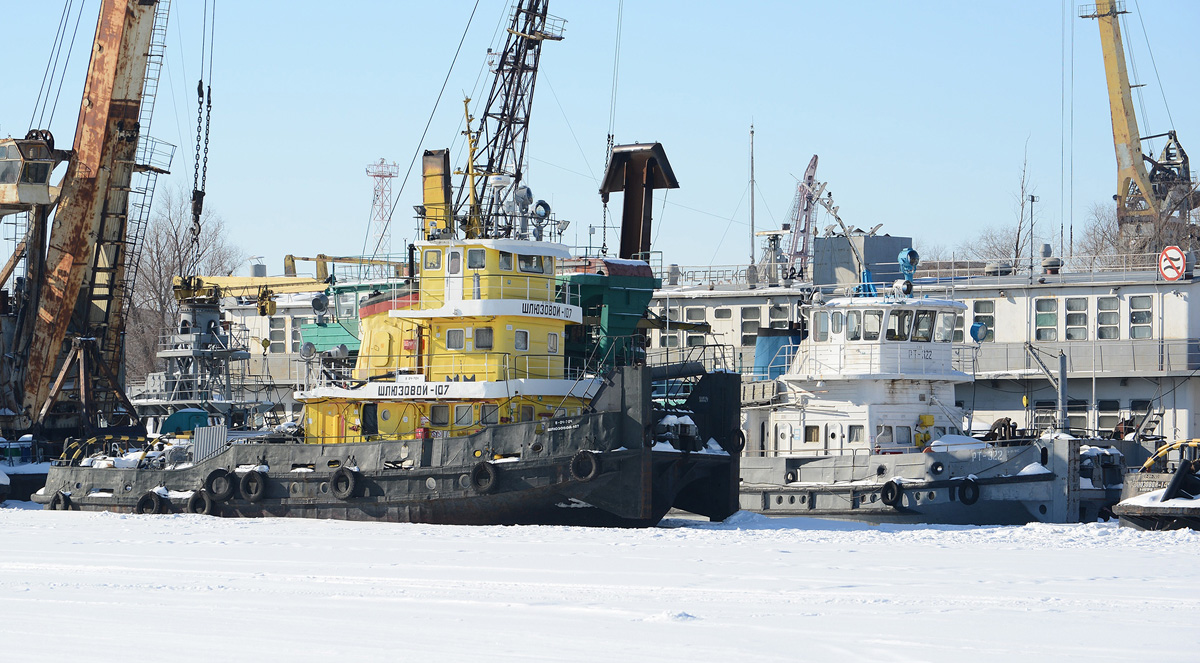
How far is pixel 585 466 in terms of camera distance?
22.3m

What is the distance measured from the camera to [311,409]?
26156 millimetres

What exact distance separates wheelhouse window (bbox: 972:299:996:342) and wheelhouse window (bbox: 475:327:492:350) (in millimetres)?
15268

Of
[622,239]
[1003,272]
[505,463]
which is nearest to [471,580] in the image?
[505,463]

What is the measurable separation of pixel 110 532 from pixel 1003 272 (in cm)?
2385

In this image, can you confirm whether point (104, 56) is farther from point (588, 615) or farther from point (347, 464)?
point (588, 615)

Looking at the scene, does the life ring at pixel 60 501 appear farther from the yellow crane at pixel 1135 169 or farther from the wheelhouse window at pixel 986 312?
the yellow crane at pixel 1135 169

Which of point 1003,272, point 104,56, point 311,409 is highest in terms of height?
point 104,56

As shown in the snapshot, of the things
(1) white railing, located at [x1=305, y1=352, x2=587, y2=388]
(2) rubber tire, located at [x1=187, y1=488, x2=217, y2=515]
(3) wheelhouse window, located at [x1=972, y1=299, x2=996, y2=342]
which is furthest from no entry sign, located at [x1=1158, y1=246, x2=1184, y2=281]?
(2) rubber tire, located at [x1=187, y1=488, x2=217, y2=515]

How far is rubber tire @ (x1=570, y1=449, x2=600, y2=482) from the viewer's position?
72.6ft

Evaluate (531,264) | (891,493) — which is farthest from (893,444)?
(531,264)

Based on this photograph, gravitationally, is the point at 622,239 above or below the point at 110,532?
above

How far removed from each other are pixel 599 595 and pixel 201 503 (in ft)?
45.3

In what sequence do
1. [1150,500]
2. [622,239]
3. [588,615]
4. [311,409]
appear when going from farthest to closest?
[622,239] < [311,409] < [1150,500] < [588,615]

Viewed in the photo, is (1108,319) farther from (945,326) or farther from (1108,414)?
(945,326)
